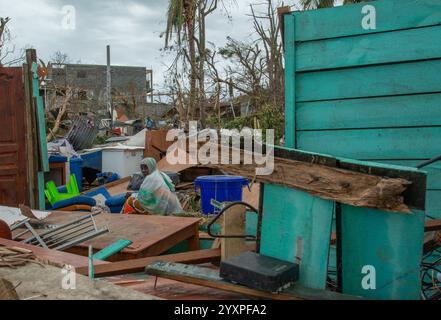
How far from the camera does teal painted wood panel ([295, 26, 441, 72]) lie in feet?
10.0

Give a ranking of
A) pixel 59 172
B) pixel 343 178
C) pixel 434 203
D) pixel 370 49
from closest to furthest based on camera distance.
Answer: pixel 343 178, pixel 434 203, pixel 370 49, pixel 59 172

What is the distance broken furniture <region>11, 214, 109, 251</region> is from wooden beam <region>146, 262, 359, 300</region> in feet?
4.93

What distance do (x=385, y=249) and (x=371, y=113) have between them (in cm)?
149

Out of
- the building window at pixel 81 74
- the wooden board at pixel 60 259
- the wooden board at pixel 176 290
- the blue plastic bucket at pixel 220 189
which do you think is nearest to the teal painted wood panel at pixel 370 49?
the wooden board at pixel 176 290

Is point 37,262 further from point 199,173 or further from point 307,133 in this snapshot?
point 199,173

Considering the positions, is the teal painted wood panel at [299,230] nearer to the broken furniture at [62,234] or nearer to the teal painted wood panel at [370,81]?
the teal painted wood panel at [370,81]

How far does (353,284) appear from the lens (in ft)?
6.97

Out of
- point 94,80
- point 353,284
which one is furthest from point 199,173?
point 94,80

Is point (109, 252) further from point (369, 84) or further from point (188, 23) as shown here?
point (188, 23)

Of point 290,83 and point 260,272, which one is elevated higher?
point 290,83

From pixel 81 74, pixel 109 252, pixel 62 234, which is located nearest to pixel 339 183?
pixel 109 252

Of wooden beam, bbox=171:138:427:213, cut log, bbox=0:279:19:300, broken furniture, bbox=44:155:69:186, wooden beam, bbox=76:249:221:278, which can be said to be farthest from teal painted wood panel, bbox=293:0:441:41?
broken furniture, bbox=44:155:69:186

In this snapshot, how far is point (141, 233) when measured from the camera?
411 cm
